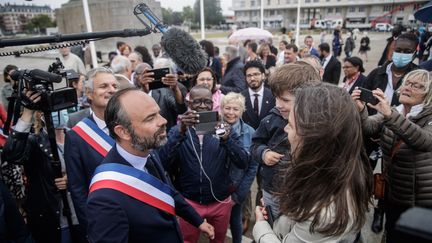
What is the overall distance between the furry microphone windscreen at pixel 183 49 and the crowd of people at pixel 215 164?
0.26 metres

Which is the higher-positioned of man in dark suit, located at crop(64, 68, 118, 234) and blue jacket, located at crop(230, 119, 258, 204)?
man in dark suit, located at crop(64, 68, 118, 234)

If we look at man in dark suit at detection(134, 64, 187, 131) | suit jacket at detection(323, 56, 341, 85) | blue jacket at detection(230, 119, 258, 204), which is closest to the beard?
blue jacket at detection(230, 119, 258, 204)

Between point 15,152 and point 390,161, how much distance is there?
3098 millimetres

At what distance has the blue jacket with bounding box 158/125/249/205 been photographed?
2631mm

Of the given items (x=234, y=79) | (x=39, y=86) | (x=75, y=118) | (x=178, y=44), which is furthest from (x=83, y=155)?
(x=234, y=79)

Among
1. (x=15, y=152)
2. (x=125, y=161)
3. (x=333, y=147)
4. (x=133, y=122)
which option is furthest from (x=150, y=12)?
(x=333, y=147)

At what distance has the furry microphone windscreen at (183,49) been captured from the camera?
2.59 meters

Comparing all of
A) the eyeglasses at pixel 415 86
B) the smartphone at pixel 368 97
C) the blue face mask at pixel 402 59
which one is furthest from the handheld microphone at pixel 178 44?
the blue face mask at pixel 402 59

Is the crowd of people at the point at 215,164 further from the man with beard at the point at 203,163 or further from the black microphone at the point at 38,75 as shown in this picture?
the black microphone at the point at 38,75

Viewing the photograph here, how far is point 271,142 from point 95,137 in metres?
1.42

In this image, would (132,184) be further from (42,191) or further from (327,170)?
(42,191)

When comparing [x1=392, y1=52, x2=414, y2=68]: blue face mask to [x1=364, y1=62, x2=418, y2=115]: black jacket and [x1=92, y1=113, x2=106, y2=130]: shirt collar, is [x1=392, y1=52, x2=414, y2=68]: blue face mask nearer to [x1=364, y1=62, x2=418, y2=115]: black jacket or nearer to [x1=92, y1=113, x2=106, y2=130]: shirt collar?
[x1=364, y1=62, x2=418, y2=115]: black jacket

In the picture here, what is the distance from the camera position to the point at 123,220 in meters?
1.58

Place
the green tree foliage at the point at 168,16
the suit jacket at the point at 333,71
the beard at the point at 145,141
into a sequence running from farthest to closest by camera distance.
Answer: the suit jacket at the point at 333,71, the green tree foliage at the point at 168,16, the beard at the point at 145,141
